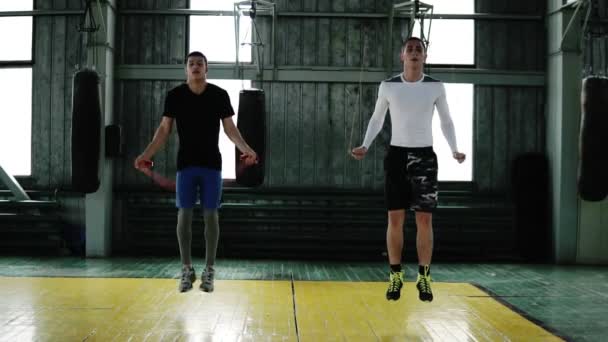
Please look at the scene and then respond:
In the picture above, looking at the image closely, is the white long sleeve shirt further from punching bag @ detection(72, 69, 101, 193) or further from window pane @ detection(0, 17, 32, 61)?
window pane @ detection(0, 17, 32, 61)

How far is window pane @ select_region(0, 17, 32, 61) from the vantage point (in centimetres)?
916

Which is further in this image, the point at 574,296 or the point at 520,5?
the point at 520,5

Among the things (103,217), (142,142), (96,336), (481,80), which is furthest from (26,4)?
(96,336)

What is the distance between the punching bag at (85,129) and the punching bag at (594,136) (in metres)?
5.14

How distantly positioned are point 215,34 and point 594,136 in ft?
16.5

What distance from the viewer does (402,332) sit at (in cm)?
380

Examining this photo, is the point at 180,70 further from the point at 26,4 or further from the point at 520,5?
the point at 520,5

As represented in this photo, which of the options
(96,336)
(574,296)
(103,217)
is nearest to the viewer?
(96,336)

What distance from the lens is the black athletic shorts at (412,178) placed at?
4.12 metres

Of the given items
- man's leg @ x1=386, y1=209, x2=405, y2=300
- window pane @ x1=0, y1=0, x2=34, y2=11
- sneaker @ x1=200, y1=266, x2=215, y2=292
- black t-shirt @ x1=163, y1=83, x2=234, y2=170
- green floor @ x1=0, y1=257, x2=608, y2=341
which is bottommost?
green floor @ x1=0, y1=257, x2=608, y2=341

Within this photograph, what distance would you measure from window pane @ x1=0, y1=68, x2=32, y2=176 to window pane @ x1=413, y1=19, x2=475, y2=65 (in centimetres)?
542

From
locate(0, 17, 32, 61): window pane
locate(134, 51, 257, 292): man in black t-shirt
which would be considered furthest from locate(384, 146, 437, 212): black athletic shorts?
locate(0, 17, 32, 61): window pane

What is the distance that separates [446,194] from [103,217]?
4.58 metres

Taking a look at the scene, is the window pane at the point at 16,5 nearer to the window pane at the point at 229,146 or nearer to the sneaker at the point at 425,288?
the window pane at the point at 229,146
